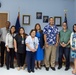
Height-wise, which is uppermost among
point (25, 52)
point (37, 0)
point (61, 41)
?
point (37, 0)

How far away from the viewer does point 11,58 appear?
5.08 m

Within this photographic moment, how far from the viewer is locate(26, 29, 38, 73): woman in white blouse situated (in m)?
4.76

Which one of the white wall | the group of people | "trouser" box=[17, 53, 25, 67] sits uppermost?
the white wall

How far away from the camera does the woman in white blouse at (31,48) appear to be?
15.6ft

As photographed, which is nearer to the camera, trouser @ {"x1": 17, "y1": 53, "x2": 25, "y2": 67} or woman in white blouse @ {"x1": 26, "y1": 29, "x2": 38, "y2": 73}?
woman in white blouse @ {"x1": 26, "y1": 29, "x2": 38, "y2": 73}

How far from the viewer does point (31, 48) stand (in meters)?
4.75

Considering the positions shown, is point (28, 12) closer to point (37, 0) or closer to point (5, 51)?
point (37, 0)

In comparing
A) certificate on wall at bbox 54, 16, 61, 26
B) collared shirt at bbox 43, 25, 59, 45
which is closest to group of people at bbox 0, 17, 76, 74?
collared shirt at bbox 43, 25, 59, 45

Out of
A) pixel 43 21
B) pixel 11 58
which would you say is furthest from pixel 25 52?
pixel 43 21

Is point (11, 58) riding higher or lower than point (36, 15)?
lower

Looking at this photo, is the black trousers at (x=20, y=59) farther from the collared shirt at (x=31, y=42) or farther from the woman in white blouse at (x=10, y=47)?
the collared shirt at (x=31, y=42)

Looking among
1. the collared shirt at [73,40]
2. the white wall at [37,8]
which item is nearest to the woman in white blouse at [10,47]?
the white wall at [37,8]

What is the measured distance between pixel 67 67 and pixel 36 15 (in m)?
2.11

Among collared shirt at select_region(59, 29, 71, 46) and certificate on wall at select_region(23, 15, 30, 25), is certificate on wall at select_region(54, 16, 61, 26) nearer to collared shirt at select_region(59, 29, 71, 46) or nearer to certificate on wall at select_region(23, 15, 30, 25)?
certificate on wall at select_region(23, 15, 30, 25)
